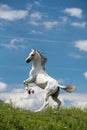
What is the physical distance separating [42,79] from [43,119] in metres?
2.46

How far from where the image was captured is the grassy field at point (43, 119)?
41.1 ft

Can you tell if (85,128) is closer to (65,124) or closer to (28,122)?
(65,124)

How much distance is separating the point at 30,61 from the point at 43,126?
420 cm

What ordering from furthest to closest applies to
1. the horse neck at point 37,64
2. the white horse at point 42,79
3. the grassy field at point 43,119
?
1. the horse neck at point 37,64
2. the white horse at point 42,79
3. the grassy field at point 43,119

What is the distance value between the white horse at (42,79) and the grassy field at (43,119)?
54 centimetres

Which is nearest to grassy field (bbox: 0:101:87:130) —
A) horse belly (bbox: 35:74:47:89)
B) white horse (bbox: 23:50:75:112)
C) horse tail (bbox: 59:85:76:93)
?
white horse (bbox: 23:50:75:112)

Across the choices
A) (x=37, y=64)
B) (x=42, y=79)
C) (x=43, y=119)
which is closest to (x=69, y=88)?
(x=42, y=79)

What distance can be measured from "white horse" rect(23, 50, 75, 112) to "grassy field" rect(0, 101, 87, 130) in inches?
21.3

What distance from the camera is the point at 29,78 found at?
54.2ft

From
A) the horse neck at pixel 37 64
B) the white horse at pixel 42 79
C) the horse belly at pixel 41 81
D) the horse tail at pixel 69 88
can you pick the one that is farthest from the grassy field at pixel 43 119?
the horse neck at pixel 37 64

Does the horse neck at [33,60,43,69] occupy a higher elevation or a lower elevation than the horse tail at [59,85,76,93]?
higher

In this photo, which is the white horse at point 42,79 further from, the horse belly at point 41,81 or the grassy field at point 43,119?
the grassy field at point 43,119

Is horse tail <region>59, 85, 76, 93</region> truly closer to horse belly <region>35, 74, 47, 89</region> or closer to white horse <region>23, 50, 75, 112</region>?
white horse <region>23, 50, 75, 112</region>

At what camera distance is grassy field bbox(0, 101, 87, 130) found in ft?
41.1
